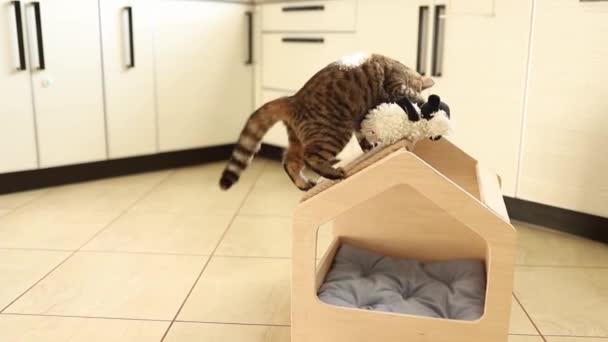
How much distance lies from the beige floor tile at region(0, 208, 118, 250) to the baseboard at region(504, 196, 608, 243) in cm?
156

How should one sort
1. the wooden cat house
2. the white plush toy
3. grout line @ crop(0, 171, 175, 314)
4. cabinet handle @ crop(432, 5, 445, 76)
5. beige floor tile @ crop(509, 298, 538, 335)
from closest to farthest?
the wooden cat house → the white plush toy → beige floor tile @ crop(509, 298, 538, 335) → grout line @ crop(0, 171, 175, 314) → cabinet handle @ crop(432, 5, 445, 76)

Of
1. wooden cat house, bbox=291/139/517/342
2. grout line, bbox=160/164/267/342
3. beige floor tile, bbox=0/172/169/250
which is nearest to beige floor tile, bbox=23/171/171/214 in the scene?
beige floor tile, bbox=0/172/169/250

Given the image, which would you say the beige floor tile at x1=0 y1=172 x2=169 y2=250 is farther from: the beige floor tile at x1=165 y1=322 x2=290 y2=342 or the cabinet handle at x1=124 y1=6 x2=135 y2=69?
the beige floor tile at x1=165 y1=322 x2=290 y2=342

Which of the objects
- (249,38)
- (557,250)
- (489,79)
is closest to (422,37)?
(489,79)

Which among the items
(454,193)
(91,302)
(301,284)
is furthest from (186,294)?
(454,193)

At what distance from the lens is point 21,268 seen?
5.37 feet

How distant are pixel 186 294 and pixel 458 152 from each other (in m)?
0.83

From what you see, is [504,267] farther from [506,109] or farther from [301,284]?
[506,109]

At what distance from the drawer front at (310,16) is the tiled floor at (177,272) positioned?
88 centimetres

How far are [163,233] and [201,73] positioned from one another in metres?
1.27

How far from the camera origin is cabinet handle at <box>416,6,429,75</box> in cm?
230

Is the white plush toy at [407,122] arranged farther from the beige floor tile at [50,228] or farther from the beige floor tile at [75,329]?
the beige floor tile at [50,228]

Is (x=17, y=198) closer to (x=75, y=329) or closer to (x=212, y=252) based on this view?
(x=212, y=252)

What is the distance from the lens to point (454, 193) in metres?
1.04
